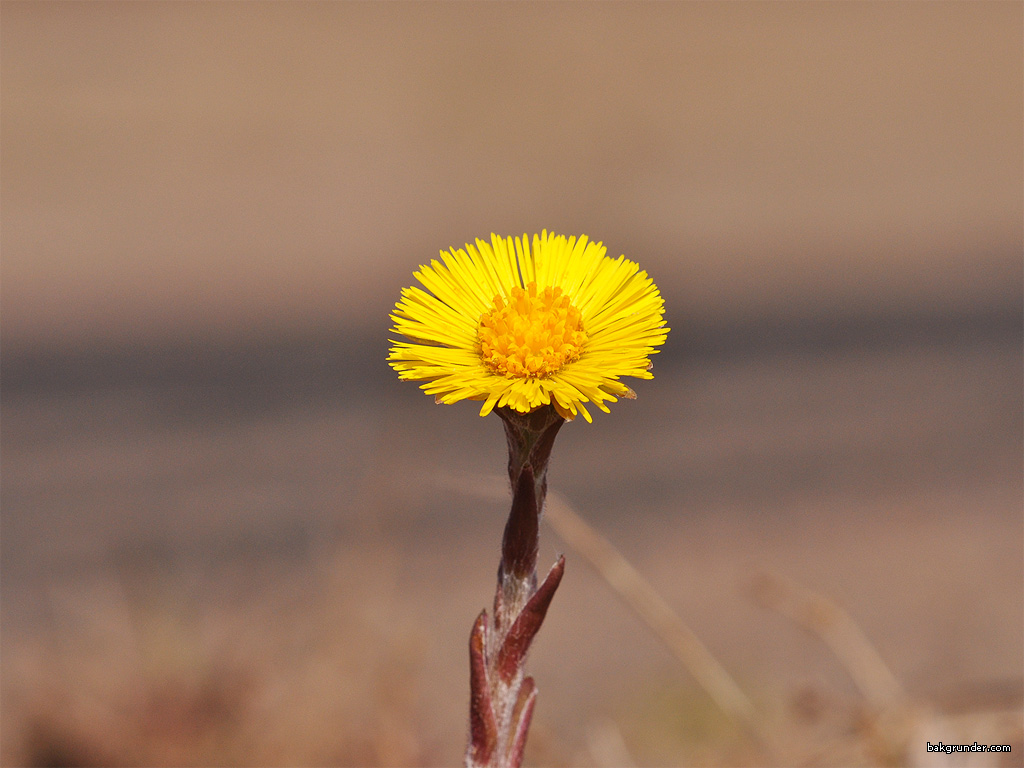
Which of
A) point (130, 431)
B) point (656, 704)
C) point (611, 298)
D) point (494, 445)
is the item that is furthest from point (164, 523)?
point (611, 298)

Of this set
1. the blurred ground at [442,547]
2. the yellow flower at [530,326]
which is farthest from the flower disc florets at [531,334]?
the blurred ground at [442,547]

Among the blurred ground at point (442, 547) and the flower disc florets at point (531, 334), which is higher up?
the blurred ground at point (442, 547)

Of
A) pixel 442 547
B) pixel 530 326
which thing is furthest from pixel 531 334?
pixel 442 547

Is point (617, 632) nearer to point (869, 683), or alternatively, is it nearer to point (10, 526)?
point (869, 683)

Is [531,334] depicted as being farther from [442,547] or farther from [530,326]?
[442,547]

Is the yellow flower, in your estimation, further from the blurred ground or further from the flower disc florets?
the blurred ground

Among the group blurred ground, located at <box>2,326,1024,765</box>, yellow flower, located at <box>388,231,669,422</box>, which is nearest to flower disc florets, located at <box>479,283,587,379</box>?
yellow flower, located at <box>388,231,669,422</box>

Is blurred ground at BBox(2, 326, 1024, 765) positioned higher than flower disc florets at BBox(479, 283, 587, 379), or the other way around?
blurred ground at BBox(2, 326, 1024, 765)

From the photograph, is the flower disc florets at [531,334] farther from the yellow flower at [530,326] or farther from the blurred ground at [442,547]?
the blurred ground at [442,547]
